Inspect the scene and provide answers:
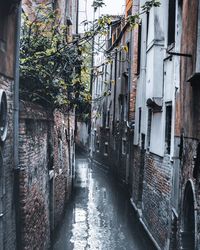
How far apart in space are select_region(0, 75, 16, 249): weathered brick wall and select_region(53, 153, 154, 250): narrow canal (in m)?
4.71

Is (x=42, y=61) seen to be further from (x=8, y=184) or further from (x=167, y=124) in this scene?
(x=8, y=184)

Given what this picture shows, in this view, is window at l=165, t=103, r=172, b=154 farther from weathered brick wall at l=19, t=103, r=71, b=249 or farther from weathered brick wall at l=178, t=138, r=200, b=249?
weathered brick wall at l=19, t=103, r=71, b=249

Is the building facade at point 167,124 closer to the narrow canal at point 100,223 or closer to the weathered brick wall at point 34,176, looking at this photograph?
the narrow canal at point 100,223

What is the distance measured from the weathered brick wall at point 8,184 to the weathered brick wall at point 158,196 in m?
4.22

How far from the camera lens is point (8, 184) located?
6.93m

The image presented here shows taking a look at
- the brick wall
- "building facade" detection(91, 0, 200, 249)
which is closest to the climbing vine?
"building facade" detection(91, 0, 200, 249)

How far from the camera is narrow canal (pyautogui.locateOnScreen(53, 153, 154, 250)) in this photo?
1231 cm

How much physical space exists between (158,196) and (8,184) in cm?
564

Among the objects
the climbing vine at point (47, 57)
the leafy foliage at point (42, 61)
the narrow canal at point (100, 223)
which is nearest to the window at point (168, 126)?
the climbing vine at point (47, 57)

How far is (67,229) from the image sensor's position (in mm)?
13602

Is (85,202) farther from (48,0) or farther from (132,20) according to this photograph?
(132,20)

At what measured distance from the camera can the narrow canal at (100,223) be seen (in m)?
12.3

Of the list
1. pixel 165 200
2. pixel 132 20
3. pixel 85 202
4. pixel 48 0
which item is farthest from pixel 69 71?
pixel 85 202

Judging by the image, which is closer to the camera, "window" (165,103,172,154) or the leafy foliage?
the leafy foliage
